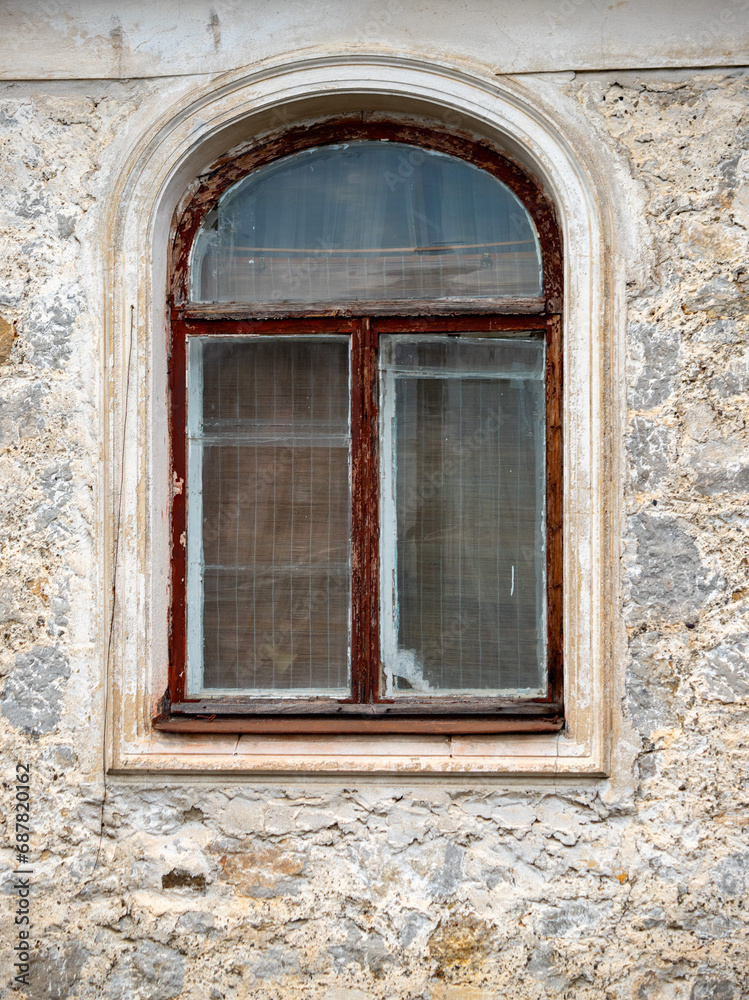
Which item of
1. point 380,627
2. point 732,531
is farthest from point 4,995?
point 732,531

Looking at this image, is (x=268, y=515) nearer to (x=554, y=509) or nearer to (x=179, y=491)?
(x=179, y=491)

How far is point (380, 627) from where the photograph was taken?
2447mm

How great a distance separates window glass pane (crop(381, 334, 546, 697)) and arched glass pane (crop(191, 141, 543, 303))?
8.3 inches

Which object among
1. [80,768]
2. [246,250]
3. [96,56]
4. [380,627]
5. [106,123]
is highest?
[96,56]

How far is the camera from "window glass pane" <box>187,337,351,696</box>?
2459mm

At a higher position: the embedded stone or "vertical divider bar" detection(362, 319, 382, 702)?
"vertical divider bar" detection(362, 319, 382, 702)

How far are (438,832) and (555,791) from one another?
0.37 metres

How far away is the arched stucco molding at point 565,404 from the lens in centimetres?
226

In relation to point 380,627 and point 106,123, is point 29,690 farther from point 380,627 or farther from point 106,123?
point 106,123

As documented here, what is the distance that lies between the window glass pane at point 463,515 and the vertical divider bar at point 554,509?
0.03 meters
